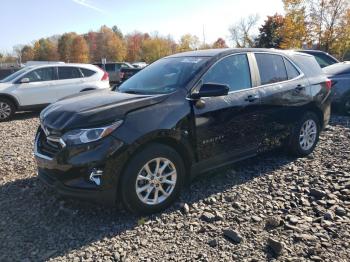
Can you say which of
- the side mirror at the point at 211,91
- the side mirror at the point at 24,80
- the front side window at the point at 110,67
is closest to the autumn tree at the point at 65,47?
the front side window at the point at 110,67

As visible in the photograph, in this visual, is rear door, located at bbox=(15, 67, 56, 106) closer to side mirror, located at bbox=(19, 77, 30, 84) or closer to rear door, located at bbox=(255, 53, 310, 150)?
side mirror, located at bbox=(19, 77, 30, 84)

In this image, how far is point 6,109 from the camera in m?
11.0

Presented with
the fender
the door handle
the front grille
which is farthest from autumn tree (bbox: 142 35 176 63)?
the front grille

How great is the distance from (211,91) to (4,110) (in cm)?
867

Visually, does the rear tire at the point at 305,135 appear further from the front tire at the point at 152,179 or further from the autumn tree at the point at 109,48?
the autumn tree at the point at 109,48

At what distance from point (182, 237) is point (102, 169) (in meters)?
1.04

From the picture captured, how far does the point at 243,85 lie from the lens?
4.93 m

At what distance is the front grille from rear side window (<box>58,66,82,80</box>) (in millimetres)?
7786

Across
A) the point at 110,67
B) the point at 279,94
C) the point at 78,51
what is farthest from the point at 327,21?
the point at 78,51

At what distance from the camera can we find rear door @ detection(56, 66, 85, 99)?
1169 centimetres

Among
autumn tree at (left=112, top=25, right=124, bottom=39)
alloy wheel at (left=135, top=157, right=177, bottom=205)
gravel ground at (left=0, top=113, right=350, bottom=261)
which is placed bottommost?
gravel ground at (left=0, top=113, right=350, bottom=261)

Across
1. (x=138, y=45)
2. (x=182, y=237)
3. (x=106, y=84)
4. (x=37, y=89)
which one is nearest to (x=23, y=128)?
(x=37, y=89)

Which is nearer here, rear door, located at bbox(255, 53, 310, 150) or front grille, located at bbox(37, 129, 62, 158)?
front grille, located at bbox(37, 129, 62, 158)

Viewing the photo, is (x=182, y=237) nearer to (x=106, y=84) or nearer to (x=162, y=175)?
(x=162, y=175)
